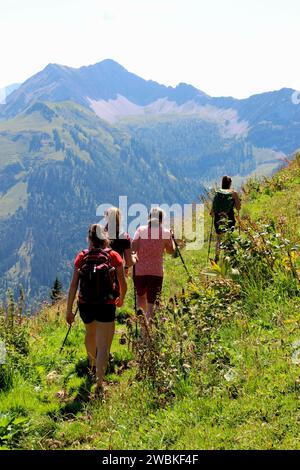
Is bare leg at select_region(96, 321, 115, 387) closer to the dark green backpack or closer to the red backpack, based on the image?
the red backpack

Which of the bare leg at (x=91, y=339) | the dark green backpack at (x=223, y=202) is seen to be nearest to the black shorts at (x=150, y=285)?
the bare leg at (x=91, y=339)

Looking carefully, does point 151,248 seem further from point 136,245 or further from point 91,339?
point 91,339

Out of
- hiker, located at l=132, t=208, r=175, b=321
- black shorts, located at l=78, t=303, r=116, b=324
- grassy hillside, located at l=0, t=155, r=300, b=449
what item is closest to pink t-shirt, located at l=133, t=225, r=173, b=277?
hiker, located at l=132, t=208, r=175, b=321

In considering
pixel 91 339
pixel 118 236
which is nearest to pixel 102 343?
pixel 91 339

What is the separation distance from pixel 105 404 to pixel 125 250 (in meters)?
3.87

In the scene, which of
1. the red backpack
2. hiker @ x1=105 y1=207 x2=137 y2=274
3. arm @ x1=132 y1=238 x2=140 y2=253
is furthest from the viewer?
arm @ x1=132 y1=238 x2=140 y2=253

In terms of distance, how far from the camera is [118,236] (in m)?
9.76

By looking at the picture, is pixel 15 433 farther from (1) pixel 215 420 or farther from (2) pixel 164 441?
(1) pixel 215 420

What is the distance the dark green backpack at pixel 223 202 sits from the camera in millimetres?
13336

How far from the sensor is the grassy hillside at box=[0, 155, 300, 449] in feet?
17.0

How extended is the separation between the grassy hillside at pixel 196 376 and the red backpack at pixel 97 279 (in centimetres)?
68

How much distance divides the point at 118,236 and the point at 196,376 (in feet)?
13.9
